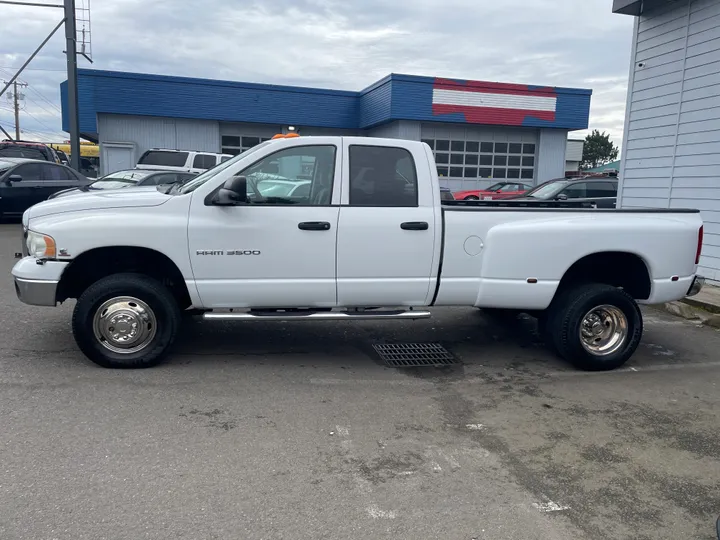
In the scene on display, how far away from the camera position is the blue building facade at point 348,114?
82.4ft

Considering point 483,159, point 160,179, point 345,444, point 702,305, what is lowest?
point 345,444

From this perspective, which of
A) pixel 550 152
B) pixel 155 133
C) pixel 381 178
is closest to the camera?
pixel 381 178

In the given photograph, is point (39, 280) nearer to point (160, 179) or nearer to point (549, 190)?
point (160, 179)

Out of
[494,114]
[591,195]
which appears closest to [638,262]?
[591,195]

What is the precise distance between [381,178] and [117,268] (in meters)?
2.44

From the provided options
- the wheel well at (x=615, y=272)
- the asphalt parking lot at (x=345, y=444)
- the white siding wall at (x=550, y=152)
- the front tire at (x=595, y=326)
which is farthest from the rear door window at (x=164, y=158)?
the white siding wall at (x=550, y=152)

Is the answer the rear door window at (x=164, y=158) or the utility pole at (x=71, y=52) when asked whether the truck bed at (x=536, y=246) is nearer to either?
the rear door window at (x=164, y=158)

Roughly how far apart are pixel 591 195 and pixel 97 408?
14406 millimetres

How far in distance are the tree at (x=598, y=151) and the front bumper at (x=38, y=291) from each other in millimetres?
79376

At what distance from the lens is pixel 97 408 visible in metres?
4.30

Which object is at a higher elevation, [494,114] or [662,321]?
[494,114]

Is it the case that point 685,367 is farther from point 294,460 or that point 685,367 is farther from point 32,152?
point 32,152

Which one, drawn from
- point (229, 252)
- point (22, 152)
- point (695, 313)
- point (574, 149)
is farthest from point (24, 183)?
point (574, 149)

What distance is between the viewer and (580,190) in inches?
618
